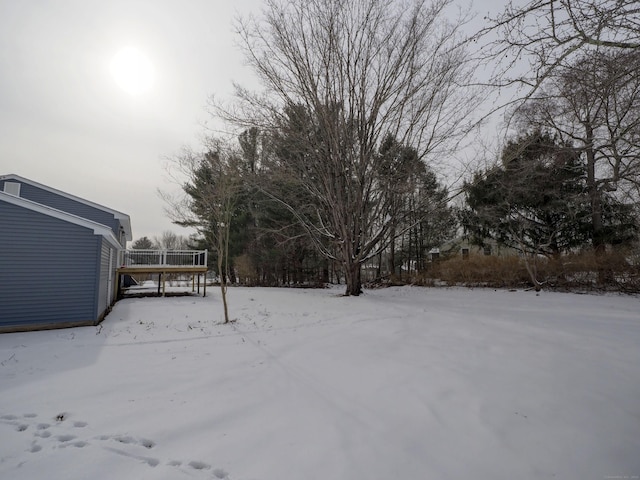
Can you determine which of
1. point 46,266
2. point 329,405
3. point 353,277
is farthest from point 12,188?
point 329,405

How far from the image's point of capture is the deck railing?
1330cm

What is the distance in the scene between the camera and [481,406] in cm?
292

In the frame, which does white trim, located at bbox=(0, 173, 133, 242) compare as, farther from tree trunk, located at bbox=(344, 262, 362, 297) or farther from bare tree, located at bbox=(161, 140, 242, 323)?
tree trunk, located at bbox=(344, 262, 362, 297)

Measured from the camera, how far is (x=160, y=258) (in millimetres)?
13398

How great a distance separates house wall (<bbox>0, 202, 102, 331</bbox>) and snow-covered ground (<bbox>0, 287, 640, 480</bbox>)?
3.25 feet

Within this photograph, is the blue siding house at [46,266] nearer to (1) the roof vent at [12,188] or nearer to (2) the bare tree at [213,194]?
(2) the bare tree at [213,194]

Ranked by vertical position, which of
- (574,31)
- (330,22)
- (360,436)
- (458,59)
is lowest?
(360,436)

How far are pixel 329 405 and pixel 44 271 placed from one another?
731cm

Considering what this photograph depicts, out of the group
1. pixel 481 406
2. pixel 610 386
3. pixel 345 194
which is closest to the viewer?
pixel 481 406

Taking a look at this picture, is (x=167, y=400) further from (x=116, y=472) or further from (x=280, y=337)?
(x=280, y=337)

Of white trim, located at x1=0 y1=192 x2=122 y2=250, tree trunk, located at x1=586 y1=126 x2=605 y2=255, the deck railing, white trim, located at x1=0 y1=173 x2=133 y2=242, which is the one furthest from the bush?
white trim, located at x1=0 y1=173 x2=133 y2=242

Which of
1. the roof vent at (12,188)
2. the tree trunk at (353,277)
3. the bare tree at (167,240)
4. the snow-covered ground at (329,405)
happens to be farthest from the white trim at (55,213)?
the bare tree at (167,240)

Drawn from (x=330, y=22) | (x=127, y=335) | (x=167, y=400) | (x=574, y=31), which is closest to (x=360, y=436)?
(x=167, y=400)

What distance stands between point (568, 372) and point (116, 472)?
4453 mm
